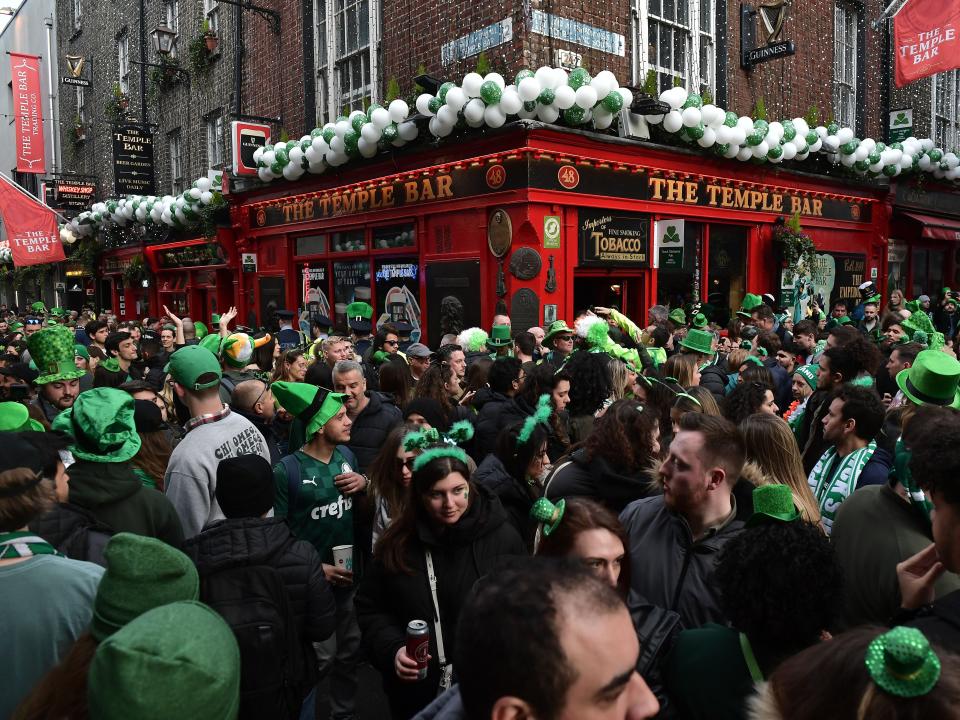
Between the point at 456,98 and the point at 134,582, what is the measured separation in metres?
10.4

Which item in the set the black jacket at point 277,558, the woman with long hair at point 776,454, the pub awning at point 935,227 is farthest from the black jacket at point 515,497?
the pub awning at point 935,227

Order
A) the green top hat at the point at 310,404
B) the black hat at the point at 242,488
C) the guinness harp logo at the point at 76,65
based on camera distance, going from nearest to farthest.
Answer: the black hat at the point at 242,488
the green top hat at the point at 310,404
the guinness harp logo at the point at 76,65

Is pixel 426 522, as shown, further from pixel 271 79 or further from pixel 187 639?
pixel 271 79

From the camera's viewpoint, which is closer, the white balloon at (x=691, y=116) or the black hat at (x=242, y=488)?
the black hat at (x=242, y=488)

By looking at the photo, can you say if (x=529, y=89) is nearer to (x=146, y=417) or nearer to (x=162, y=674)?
(x=146, y=417)

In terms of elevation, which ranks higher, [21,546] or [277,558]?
[21,546]

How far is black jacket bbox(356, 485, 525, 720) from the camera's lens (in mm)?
2932

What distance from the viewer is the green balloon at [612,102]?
11195 millimetres

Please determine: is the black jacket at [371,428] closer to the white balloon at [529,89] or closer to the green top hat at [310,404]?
the green top hat at [310,404]

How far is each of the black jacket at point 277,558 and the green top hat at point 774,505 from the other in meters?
1.79

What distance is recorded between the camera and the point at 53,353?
5898 mm

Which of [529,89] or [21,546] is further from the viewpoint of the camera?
[529,89]

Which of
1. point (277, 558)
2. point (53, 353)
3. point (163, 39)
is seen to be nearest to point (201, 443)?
point (277, 558)

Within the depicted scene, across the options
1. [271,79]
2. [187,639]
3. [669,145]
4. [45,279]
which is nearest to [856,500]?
[187,639]
